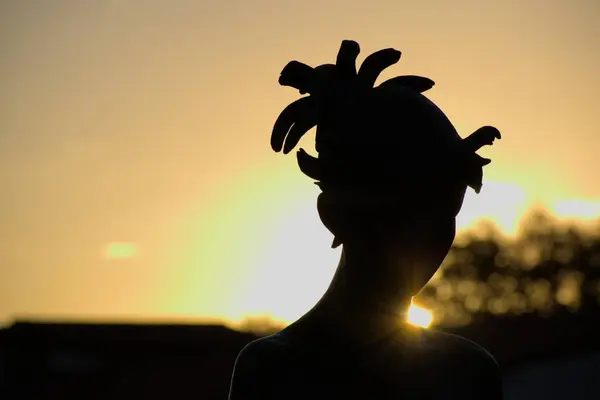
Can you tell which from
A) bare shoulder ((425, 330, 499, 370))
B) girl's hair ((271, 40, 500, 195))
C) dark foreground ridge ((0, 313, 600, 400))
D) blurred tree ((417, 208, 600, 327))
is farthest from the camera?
blurred tree ((417, 208, 600, 327))

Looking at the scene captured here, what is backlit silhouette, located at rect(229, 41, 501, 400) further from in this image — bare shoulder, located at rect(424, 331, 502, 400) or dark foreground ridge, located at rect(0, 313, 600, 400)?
dark foreground ridge, located at rect(0, 313, 600, 400)

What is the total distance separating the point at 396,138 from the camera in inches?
171

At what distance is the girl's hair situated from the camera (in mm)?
4316

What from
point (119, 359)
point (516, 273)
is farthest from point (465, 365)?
point (516, 273)

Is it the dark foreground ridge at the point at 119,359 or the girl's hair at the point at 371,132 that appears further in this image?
the dark foreground ridge at the point at 119,359

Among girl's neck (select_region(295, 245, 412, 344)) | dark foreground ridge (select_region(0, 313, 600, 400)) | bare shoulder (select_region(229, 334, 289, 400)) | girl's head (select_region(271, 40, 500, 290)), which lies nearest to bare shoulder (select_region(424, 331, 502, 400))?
girl's neck (select_region(295, 245, 412, 344))

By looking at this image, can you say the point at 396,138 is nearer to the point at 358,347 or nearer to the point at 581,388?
the point at 358,347

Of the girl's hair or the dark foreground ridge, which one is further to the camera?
the dark foreground ridge

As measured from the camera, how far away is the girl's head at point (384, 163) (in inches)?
170

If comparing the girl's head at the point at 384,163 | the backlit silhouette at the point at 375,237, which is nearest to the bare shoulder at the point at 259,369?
the backlit silhouette at the point at 375,237

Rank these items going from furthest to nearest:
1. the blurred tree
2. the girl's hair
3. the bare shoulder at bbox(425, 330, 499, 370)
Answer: the blurred tree → the bare shoulder at bbox(425, 330, 499, 370) → the girl's hair

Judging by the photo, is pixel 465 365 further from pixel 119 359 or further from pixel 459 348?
pixel 119 359

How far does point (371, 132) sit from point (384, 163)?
128 mm

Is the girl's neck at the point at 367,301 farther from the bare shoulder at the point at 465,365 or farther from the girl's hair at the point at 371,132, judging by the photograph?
the girl's hair at the point at 371,132
